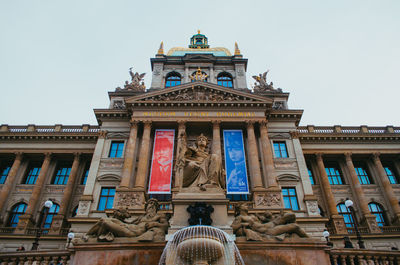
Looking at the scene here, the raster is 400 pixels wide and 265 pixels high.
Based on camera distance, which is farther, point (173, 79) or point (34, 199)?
point (173, 79)

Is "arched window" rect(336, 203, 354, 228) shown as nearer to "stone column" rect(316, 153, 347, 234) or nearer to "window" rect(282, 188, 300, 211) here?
"stone column" rect(316, 153, 347, 234)

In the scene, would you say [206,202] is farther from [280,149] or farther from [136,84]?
[136,84]

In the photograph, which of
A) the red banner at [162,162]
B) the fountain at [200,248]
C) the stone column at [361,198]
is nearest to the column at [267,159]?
the red banner at [162,162]

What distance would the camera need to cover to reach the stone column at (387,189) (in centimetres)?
2633

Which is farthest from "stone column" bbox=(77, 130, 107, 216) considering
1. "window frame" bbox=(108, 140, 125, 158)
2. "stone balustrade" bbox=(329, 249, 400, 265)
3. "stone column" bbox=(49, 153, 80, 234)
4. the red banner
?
"stone balustrade" bbox=(329, 249, 400, 265)

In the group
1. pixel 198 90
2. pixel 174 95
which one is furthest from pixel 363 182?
pixel 174 95

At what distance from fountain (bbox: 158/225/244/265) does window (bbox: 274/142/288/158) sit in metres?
21.2

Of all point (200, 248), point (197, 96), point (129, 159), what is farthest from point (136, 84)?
point (200, 248)

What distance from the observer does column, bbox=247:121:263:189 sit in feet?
77.6

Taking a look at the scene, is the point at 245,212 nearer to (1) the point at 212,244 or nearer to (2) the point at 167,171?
(1) the point at 212,244

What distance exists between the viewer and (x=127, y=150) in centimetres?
2552

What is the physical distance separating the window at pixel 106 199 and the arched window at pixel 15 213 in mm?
9720

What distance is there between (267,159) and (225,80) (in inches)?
570

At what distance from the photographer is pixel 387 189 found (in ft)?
91.3
